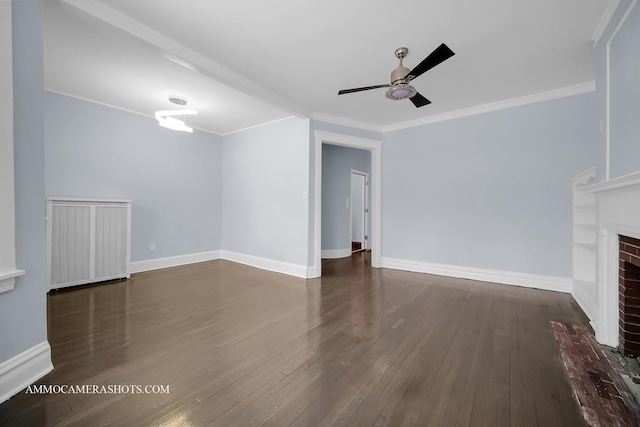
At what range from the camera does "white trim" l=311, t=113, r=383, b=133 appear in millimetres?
4184

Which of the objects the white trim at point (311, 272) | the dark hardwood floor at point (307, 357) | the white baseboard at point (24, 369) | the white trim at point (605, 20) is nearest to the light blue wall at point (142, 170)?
the dark hardwood floor at point (307, 357)

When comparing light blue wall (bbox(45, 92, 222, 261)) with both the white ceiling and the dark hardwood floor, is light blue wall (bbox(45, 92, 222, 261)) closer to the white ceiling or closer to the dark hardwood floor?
the white ceiling

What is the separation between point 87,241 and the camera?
351cm

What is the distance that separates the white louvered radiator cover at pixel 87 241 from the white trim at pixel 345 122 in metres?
3.23

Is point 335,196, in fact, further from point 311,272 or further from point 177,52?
point 177,52

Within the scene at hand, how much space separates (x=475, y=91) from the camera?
3.36 meters

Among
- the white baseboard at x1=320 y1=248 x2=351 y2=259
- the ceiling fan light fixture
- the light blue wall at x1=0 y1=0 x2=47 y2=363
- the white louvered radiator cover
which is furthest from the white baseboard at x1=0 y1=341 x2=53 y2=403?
the white baseboard at x1=320 y1=248 x2=351 y2=259

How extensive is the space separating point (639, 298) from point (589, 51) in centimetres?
235

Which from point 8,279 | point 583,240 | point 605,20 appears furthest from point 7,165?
point 583,240

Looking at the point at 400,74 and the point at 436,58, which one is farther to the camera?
the point at 400,74

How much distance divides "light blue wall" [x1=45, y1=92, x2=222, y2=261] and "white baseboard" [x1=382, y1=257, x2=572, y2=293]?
385cm

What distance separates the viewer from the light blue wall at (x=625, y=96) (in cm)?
170

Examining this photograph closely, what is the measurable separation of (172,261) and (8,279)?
135 inches

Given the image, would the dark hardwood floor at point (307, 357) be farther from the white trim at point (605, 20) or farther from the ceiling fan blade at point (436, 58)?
A: the white trim at point (605, 20)
